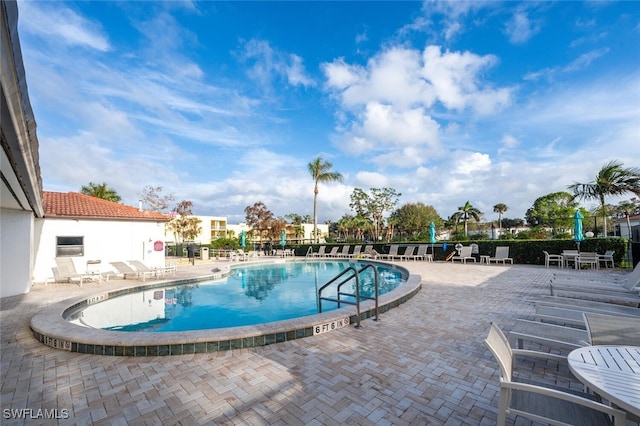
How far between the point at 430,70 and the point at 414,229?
1308 inches

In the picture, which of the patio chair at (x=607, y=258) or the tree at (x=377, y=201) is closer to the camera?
the patio chair at (x=607, y=258)

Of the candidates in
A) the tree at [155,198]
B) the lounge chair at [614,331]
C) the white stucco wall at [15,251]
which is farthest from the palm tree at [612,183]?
the tree at [155,198]

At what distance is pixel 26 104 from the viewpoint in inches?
93.7

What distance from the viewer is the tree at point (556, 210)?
36188 mm

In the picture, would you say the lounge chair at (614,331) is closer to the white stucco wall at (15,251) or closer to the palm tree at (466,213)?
the white stucco wall at (15,251)

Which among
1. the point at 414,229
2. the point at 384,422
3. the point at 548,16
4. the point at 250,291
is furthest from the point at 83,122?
the point at 414,229

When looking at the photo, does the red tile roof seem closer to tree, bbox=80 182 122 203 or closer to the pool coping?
the pool coping

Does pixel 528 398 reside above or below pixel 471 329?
above

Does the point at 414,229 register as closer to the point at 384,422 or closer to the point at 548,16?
the point at 548,16

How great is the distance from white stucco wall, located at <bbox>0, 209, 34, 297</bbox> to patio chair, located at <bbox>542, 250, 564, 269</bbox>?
66.4 ft

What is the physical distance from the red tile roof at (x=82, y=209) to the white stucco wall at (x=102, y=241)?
323mm

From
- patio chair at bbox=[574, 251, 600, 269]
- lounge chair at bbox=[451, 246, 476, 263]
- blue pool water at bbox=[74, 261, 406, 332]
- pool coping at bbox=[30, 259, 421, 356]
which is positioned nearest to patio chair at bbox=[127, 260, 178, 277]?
blue pool water at bbox=[74, 261, 406, 332]

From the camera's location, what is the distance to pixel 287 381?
316 centimetres

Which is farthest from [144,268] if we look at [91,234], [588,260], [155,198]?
[155,198]
